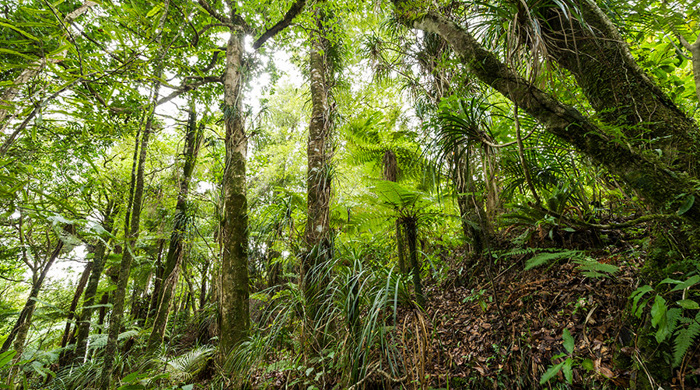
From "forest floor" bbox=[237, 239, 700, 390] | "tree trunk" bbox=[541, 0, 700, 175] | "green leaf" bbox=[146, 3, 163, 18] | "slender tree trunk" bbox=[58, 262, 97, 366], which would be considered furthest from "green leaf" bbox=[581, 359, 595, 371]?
"slender tree trunk" bbox=[58, 262, 97, 366]

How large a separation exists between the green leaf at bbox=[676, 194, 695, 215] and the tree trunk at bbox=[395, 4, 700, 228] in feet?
0.09

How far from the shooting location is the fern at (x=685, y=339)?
1137 mm

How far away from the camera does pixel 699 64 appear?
110cm

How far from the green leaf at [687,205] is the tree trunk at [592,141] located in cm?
3

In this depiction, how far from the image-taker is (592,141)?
68.6 inches

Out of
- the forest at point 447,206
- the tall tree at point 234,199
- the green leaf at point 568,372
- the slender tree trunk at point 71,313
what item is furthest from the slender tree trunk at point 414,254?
the slender tree trunk at point 71,313

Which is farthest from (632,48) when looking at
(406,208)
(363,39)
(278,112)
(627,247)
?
(278,112)

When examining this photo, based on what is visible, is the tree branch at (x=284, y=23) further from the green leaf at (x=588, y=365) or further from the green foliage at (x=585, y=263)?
the green leaf at (x=588, y=365)

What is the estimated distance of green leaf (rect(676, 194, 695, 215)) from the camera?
136 centimetres

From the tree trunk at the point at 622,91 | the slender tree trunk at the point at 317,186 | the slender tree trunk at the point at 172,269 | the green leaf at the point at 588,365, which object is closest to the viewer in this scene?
the green leaf at the point at 588,365

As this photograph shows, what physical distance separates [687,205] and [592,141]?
1.87 ft

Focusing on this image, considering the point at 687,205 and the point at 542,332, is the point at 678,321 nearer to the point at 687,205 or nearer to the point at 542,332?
the point at 687,205

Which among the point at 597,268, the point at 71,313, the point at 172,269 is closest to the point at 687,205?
the point at 597,268

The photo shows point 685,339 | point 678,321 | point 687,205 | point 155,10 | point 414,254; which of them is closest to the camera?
point 155,10
